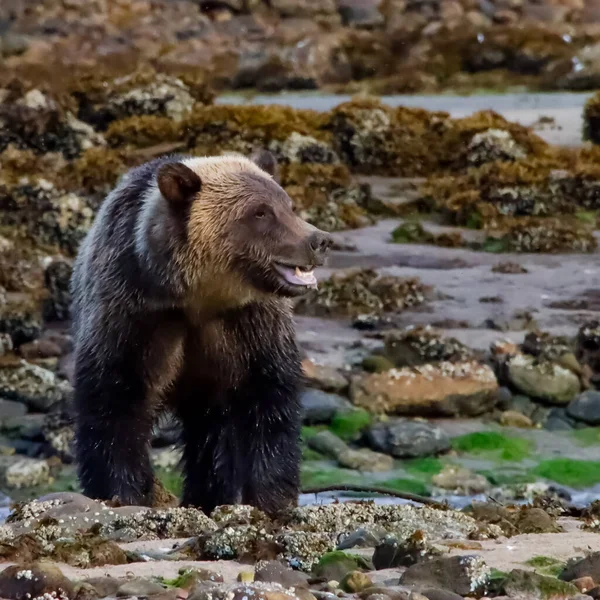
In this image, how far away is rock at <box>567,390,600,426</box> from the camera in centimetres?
1149

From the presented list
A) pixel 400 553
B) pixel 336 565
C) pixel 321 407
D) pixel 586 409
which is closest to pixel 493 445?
pixel 586 409

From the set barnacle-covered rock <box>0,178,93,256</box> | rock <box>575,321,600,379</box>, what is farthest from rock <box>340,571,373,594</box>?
barnacle-covered rock <box>0,178,93,256</box>

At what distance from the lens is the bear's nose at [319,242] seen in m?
6.77

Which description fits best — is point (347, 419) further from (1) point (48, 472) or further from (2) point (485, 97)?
(2) point (485, 97)

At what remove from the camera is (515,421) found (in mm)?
11398

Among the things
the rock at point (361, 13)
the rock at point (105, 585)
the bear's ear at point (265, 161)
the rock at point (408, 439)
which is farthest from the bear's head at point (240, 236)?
the rock at point (361, 13)

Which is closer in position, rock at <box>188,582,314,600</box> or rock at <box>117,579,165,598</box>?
rock at <box>188,582,314,600</box>

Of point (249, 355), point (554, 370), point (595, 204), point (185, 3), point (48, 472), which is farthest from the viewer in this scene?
point (185, 3)

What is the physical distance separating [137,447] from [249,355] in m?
0.71

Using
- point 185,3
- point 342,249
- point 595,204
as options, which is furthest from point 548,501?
point 185,3

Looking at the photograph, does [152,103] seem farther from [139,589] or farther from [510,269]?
[139,589]

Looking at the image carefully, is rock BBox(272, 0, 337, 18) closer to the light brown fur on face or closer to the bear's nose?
the light brown fur on face

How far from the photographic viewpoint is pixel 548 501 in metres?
7.76

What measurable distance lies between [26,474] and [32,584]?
568 cm
